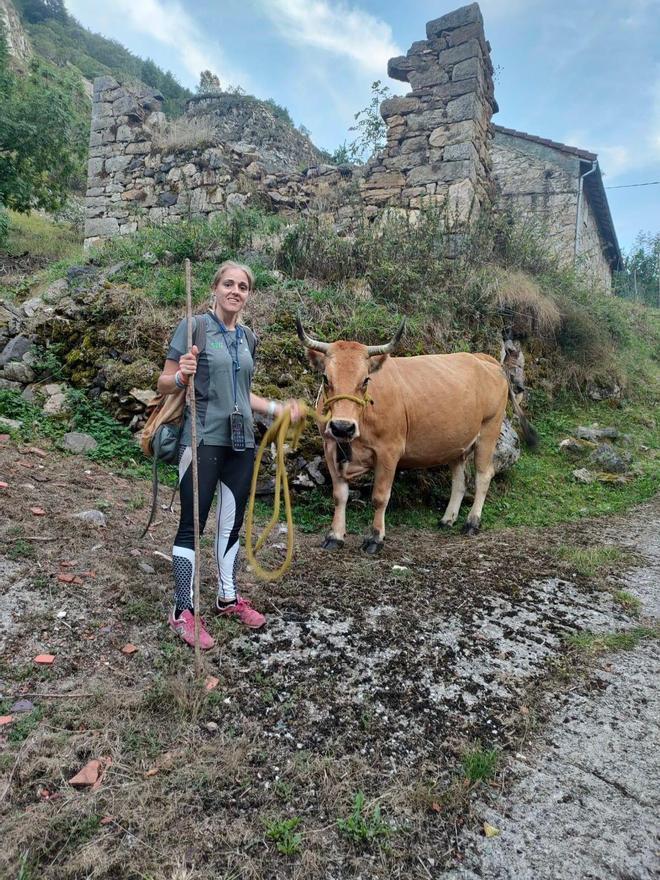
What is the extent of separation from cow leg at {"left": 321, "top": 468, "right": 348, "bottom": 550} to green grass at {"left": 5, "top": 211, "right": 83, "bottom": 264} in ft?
21.3

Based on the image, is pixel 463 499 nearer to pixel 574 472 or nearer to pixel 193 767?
pixel 574 472

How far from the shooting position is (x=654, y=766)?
2145 mm

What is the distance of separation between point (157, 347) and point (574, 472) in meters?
5.31

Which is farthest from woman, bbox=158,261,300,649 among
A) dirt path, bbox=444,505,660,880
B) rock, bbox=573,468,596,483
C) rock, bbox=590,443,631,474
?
rock, bbox=590,443,631,474

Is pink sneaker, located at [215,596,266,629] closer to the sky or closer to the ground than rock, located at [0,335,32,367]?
closer to the ground

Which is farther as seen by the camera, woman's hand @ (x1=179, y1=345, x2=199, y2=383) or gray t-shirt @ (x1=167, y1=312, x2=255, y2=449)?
gray t-shirt @ (x1=167, y1=312, x2=255, y2=449)

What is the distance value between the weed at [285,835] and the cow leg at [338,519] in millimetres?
2674

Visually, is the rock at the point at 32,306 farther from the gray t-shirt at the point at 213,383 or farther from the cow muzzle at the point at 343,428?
the gray t-shirt at the point at 213,383

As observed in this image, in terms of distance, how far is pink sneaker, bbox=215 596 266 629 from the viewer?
294 centimetres

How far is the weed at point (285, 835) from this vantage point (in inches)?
66.4

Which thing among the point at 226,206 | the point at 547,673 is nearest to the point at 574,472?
the point at 547,673

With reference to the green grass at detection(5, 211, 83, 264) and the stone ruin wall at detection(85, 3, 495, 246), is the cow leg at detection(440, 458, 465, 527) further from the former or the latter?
the green grass at detection(5, 211, 83, 264)

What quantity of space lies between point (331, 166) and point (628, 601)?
30.8ft

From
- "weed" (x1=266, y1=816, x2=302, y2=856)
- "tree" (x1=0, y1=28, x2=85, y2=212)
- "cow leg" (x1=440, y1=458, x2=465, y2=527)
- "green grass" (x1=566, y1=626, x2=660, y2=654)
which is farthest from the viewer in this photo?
"tree" (x1=0, y1=28, x2=85, y2=212)
